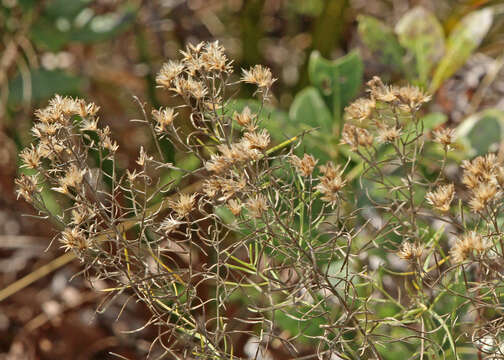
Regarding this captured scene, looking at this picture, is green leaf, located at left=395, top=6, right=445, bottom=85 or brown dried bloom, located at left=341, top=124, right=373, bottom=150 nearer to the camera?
brown dried bloom, located at left=341, top=124, right=373, bottom=150

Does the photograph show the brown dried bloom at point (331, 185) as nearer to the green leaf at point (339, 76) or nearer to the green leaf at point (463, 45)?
the green leaf at point (339, 76)

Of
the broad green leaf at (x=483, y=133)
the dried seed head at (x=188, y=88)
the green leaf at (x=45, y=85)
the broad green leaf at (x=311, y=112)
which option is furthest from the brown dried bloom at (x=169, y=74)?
the green leaf at (x=45, y=85)

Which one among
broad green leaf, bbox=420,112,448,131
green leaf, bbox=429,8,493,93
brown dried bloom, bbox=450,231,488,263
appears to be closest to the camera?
brown dried bloom, bbox=450,231,488,263

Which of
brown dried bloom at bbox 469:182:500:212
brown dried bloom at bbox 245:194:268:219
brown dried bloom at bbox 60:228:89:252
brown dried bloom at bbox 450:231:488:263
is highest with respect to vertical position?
brown dried bloom at bbox 469:182:500:212

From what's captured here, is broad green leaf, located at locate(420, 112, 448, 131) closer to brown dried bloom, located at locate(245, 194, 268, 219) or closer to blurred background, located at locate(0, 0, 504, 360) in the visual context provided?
blurred background, located at locate(0, 0, 504, 360)

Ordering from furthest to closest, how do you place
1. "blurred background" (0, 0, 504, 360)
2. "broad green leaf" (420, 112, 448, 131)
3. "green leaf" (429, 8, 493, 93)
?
"blurred background" (0, 0, 504, 360)
"green leaf" (429, 8, 493, 93)
"broad green leaf" (420, 112, 448, 131)

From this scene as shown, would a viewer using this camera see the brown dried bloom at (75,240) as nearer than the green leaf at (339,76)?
Yes

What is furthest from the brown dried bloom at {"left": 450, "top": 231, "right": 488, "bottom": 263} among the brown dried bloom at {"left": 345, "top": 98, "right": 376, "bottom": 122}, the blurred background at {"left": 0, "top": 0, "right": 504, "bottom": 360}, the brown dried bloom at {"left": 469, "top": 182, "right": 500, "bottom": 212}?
the blurred background at {"left": 0, "top": 0, "right": 504, "bottom": 360}
